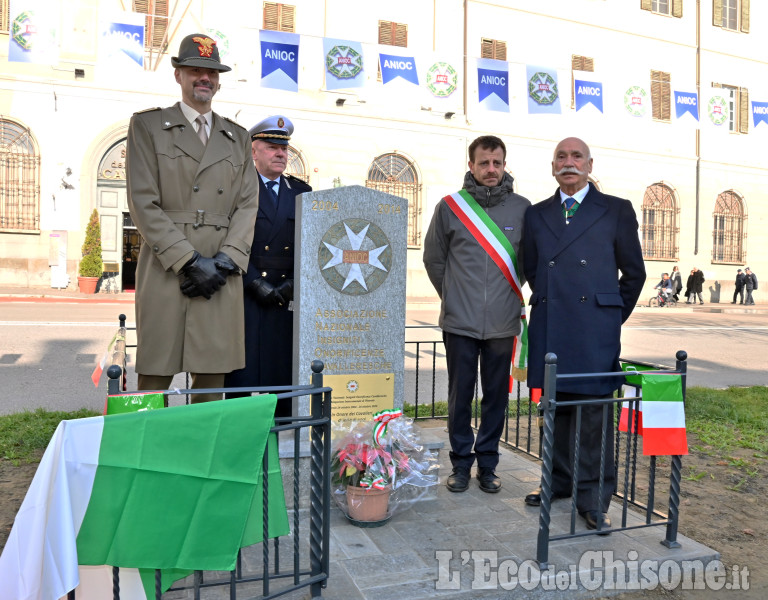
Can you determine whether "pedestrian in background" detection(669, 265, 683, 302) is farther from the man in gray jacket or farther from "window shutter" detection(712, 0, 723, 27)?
the man in gray jacket

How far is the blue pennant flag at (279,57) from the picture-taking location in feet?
47.3

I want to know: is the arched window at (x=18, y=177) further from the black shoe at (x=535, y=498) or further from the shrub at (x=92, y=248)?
the black shoe at (x=535, y=498)

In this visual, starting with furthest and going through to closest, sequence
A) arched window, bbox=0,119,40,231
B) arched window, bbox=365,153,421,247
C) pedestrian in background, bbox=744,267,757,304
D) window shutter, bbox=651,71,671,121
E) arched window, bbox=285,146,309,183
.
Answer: pedestrian in background, bbox=744,267,757,304 < window shutter, bbox=651,71,671,121 < arched window, bbox=365,153,421,247 < arched window, bbox=285,146,309,183 < arched window, bbox=0,119,40,231

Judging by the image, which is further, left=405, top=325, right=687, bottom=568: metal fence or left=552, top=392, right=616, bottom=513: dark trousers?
left=552, top=392, right=616, bottom=513: dark trousers

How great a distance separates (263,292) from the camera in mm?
4141

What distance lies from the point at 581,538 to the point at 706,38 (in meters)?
30.3

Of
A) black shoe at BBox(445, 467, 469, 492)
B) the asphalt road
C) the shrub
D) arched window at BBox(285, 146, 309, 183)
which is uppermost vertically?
arched window at BBox(285, 146, 309, 183)

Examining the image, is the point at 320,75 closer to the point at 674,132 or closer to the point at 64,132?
the point at 64,132

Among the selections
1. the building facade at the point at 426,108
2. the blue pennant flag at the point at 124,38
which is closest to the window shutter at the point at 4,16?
the building facade at the point at 426,108

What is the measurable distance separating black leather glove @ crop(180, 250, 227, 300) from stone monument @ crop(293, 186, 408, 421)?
774 millimetres

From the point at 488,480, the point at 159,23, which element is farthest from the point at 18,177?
the point at 488,480

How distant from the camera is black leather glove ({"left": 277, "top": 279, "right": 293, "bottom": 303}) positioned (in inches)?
166

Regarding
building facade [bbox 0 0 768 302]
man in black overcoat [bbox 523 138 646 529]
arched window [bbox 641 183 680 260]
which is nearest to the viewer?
man in black overcoat [bbox 523 138 646 529]

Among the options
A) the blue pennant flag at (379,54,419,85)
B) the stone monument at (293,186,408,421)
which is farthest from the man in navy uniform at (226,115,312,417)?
the blue pennant flag at (379,54,419,85)
